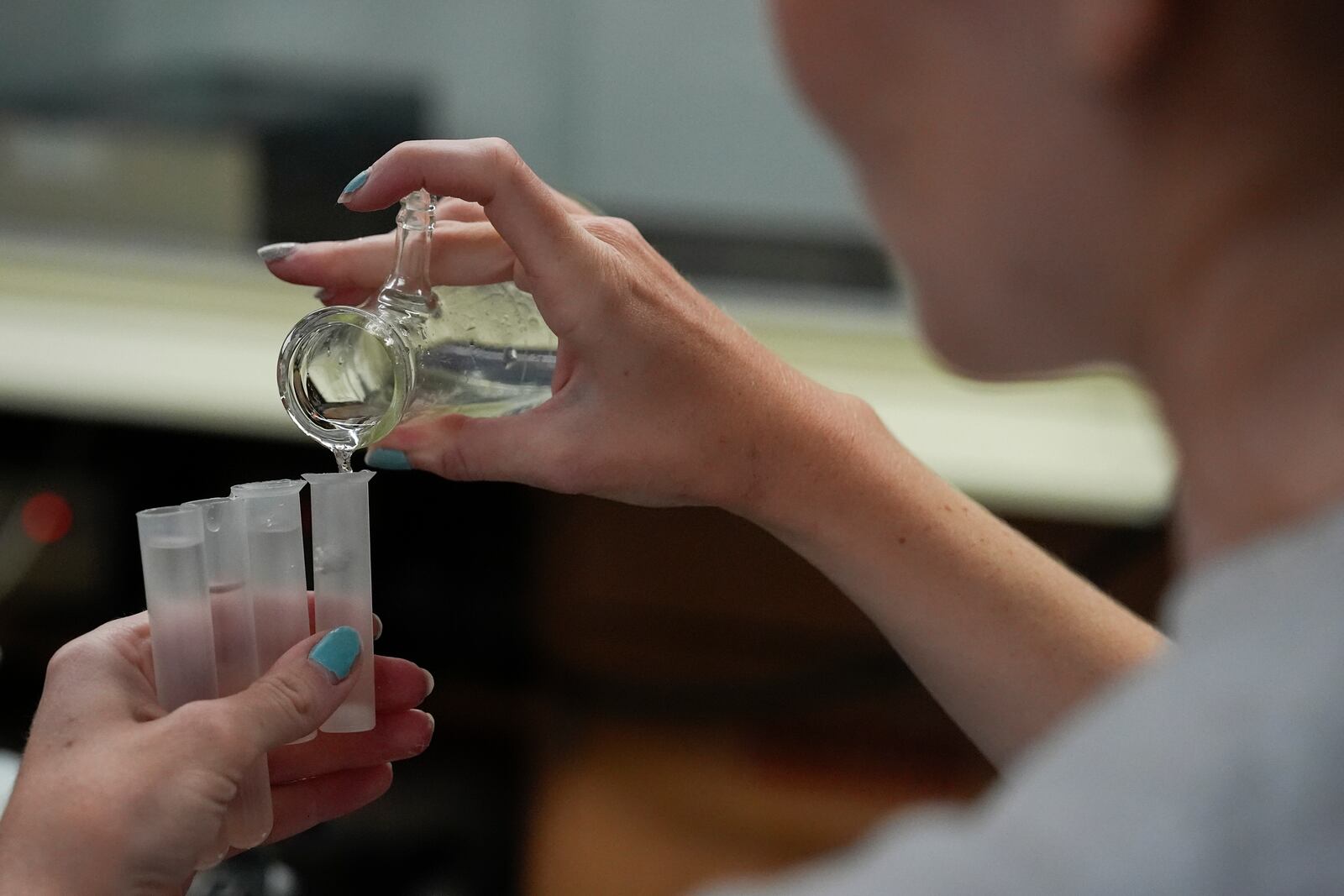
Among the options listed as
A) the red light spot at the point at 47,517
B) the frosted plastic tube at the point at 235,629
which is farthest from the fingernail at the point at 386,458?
the red light spot at the point at 47,517

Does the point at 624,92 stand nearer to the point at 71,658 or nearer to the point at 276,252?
the point at 276,252

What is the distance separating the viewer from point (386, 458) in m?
0.78

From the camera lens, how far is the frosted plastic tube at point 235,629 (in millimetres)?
658

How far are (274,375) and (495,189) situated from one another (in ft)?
4.02

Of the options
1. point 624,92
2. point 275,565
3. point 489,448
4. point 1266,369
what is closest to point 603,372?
point 489,448

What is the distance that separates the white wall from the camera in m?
1.77

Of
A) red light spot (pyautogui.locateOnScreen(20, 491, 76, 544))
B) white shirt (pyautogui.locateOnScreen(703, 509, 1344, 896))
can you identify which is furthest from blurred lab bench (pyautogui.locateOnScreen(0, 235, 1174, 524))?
white shirt (pyautogui.locateOnScreen(703, 509, 1344, 896))

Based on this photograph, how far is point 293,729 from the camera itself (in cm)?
65

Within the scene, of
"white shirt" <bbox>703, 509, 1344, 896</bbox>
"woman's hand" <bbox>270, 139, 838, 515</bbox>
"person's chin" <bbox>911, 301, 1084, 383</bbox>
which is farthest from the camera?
"woman's hand" <bbox>270, 139, 838, 515</bbox>

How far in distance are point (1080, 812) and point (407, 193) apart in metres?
0.50

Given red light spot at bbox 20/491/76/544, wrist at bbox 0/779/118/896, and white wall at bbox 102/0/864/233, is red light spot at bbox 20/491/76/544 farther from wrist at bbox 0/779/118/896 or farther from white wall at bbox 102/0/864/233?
wrist at bbox 0/779/118/896

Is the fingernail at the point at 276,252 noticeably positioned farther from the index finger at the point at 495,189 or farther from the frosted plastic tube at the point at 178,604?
the frosted plastic tube at the point at 178,604

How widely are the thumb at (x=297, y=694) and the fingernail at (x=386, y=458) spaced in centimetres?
13

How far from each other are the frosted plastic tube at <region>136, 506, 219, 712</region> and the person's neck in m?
0.44
